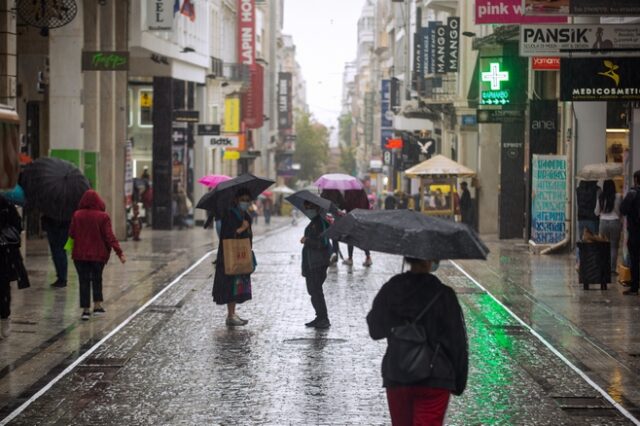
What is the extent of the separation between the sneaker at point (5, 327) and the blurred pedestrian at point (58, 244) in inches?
180

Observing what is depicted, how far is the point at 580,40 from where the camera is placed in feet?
71.2

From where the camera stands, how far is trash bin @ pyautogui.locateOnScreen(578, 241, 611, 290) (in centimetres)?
2103

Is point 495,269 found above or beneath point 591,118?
beneath

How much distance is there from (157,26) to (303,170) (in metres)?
112

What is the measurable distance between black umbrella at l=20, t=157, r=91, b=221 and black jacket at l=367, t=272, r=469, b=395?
12788mm

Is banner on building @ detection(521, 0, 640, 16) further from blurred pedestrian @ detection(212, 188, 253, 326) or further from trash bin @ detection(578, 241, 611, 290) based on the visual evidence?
blurred pedestrian @ detection(212, 188, 253, 326)

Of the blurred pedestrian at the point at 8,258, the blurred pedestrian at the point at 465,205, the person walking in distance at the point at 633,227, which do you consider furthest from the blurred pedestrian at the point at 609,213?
the blurred pedestrian at the point at 465,205

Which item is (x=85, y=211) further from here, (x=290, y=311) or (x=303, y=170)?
(x=303, y=170)

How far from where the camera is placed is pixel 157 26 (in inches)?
1426

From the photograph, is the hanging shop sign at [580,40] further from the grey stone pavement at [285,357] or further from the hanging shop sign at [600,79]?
the grey stone pavement at [285,357]

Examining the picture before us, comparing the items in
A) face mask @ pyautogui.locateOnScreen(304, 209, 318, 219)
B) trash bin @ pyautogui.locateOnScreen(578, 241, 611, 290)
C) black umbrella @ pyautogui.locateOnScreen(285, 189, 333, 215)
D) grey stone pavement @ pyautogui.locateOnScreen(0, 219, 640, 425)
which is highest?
Answer: black umbrella @ pyautogui.locateOnScreen(285, 189, 333, 215)

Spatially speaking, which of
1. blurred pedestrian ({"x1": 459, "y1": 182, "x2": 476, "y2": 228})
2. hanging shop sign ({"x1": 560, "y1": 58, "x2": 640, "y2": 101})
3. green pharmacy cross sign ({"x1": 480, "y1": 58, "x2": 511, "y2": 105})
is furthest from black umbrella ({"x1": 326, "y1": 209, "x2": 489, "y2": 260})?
blurred pedestrian ({"x1": 459, "y1": 182, "x2": 476, "y2": 228})

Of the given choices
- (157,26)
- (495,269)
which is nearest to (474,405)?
(495,269)

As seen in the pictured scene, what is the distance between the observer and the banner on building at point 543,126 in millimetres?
31531
